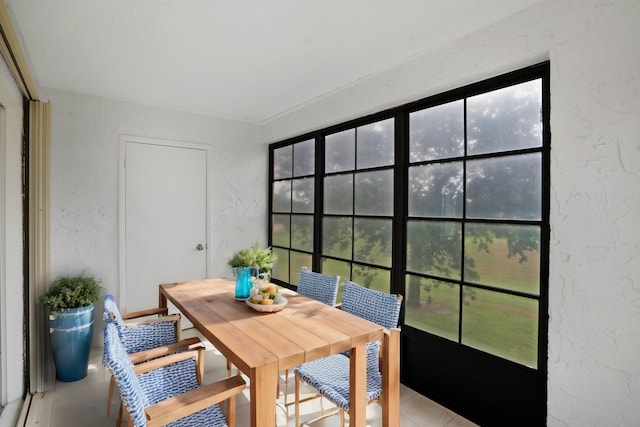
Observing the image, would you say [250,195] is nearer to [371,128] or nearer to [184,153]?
[184,153]

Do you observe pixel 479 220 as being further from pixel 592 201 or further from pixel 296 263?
pixel 296 263

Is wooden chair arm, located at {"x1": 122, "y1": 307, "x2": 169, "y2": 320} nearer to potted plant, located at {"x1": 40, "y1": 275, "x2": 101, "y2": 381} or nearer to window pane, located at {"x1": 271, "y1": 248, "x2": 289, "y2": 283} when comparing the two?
potted plant, located at {"x1": 40, "y1": 275, "x2": 101, "y2": 381}

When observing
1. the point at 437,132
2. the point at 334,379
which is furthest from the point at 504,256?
the point at 334,379

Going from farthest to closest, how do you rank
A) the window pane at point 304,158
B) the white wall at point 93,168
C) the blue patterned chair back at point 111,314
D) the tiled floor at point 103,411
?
the window pane at point 304,158 → the white wall at point 93,168 → the tiled floor at point 103,411 → the blue patterned chair back at point 111,314

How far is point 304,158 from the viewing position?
4082mm

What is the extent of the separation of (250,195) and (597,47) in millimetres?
3678

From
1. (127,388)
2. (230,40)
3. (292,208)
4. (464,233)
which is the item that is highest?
(230,40)

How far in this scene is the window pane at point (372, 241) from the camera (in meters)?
2.98

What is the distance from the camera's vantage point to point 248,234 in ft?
14.8

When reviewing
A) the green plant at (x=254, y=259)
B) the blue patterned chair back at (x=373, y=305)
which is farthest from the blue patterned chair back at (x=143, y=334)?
the green plant at (x=254, y=259)

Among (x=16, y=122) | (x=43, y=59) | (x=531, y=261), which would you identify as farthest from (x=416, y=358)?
(x=43, y=59)

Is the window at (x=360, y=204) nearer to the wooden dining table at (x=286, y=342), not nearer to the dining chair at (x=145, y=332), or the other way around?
the wooden dining table at (x=286, y=342)

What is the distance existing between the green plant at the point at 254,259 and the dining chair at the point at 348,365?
6.03ft

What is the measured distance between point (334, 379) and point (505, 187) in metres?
1.59
